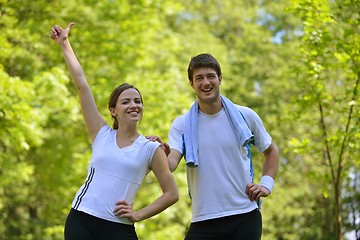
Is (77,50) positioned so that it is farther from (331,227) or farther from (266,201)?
(331,227)

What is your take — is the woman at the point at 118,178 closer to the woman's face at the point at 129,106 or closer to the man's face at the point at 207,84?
the woman's face at the point at 129,106

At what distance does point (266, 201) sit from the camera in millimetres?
18781

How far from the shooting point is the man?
375cm

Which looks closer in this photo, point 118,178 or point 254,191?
point 118,178

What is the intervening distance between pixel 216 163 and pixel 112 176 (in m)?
0.64

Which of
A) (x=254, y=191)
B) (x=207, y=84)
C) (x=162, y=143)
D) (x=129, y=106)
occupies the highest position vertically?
(x=207, y=84)

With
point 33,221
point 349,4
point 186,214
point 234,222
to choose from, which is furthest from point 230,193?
point 33,221

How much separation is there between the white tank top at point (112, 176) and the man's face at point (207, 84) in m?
0.44

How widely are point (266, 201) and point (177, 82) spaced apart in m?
5.20

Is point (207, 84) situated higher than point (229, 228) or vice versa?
point (207, 84)

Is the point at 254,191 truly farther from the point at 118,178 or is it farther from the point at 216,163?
the point at 118,178

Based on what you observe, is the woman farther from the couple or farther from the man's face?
the man's face

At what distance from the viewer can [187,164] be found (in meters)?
3.73

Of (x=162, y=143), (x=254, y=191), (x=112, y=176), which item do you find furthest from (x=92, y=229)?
(x=254, y=191)
